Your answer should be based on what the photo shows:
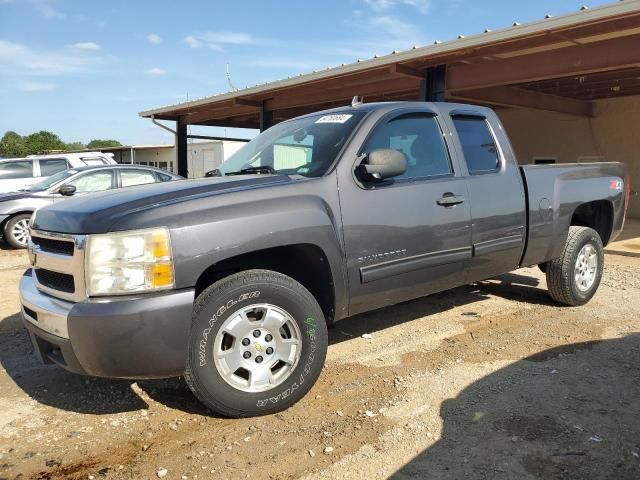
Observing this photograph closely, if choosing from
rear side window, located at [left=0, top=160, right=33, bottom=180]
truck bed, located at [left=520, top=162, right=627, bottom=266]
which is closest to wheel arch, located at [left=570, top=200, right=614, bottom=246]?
truck bed, located at [left=520, top=162, right=627, bottom=266]

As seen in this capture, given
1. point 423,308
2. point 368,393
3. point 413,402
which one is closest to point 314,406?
point 368,393

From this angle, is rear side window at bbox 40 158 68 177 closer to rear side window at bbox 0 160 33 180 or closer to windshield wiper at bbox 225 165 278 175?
rear side window at bbox 0 160 33 180

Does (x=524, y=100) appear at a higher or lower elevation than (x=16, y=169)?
higher

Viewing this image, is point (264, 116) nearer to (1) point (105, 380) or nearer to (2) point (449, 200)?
(2) point (449, 200)

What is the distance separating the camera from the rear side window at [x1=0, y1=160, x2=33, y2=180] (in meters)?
12.9

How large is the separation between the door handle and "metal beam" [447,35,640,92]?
6.53 metres

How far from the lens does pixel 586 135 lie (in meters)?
15.9

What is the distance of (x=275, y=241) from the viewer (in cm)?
312

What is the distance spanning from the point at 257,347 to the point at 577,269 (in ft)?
12.3

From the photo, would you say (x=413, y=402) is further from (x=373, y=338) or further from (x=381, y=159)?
(x=381, y=159)

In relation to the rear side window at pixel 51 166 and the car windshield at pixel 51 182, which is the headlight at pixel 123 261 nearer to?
the car windshield at pixel 51 182

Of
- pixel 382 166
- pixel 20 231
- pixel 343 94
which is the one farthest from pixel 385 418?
pixel 343 94

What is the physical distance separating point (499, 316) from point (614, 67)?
6.10 metres

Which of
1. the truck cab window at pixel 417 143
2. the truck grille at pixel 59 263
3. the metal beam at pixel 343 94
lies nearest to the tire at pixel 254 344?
the truck grille at pixel 59 263
